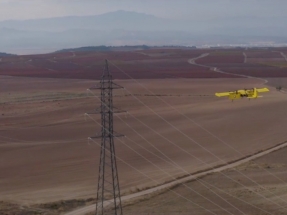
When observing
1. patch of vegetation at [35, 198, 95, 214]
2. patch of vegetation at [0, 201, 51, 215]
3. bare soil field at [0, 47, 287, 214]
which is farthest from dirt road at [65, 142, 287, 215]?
patch of vegetation at [0, 201, 51, 215]

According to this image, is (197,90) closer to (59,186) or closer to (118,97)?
(118,97)

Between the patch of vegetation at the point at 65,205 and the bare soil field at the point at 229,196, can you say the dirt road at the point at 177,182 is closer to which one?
the patch of vegetation at the point at 65,205

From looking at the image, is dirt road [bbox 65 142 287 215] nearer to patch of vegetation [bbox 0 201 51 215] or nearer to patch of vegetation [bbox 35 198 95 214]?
patch of vegetation [bbox 35 198 95 214]

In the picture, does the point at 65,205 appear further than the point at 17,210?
Yes

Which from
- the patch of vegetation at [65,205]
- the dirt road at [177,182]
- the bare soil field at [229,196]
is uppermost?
the bare soil field at [229,196]

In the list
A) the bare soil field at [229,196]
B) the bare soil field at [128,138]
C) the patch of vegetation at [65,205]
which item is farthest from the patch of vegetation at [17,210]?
the bare soil field at [229,196]

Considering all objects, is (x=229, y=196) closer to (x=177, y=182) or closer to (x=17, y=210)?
(x=177, y=182)

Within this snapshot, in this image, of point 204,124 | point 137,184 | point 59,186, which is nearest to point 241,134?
point 204,124

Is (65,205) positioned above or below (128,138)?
below

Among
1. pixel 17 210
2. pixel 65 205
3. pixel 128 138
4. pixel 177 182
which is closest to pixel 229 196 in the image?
pixel 177 182
